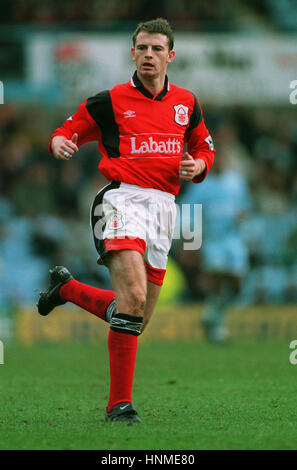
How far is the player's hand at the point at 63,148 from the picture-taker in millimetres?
5508

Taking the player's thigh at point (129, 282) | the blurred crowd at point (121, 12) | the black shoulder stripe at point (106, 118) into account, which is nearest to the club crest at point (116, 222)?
the player's thigh at point (129, 282)

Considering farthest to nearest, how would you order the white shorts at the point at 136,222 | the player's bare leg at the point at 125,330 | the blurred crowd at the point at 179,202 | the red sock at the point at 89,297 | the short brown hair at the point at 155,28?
the blurred crowd at the point at 179,202 → the red sock at the point at 89,297 → the short brown hair at the point at 155,28 → the white shorts at the point at 136,222 → the player's bare leg at the point at 125,330

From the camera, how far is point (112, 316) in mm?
5398

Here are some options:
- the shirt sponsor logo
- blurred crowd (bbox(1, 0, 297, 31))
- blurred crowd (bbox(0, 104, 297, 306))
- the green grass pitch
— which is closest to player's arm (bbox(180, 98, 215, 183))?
the shirt sponsor logo

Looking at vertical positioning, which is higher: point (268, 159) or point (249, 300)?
point (268, 159)

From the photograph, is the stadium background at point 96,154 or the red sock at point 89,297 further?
the stadium background at point 96,154

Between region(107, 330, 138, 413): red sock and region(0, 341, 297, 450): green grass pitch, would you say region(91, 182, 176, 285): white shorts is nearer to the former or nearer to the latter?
region(107, 330, 138, 413): red sock

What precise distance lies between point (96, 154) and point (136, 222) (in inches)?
386

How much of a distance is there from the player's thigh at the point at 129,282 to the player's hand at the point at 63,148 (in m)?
0.68

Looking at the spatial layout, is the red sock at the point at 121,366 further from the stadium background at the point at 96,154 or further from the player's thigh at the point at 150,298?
the stadium background at the point at 96,154

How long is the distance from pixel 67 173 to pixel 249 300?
3.69m
